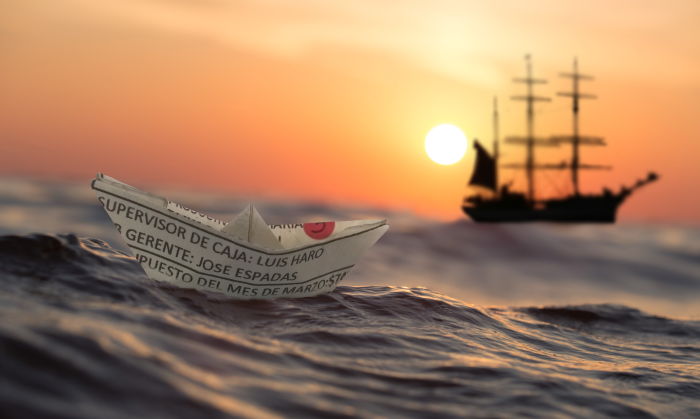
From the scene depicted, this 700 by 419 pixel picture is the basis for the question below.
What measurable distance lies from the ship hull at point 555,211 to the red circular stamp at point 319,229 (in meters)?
44.2

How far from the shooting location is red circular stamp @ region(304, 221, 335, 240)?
22.1ft

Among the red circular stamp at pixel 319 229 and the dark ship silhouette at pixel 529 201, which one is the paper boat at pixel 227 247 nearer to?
the red circular stamp at pixel 319 229

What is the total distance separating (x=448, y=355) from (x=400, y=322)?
1.09m

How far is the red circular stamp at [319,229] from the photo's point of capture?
22.1ft

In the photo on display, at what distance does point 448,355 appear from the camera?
Result: 19.2ft

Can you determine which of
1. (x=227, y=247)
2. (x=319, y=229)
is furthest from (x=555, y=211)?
(x=227, y=247)

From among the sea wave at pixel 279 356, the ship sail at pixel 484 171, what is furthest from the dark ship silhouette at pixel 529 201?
the sea wave at pixel 279 356

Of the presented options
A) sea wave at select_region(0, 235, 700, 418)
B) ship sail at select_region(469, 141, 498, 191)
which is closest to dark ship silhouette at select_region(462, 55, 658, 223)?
ship sail at select_region(469, 141, 498, 191)

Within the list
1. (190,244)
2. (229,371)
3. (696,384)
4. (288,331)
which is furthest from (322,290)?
(696,384)

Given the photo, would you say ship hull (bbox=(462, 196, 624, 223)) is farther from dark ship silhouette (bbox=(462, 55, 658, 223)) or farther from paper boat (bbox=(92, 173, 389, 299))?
paper boat (bbox=(92, 173, 389, 299))

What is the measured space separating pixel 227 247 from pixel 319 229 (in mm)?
1278

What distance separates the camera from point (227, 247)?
5930 mm

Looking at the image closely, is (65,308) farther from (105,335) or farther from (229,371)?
(229,371)

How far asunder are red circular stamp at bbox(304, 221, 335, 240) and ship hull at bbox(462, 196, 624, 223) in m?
44.2
